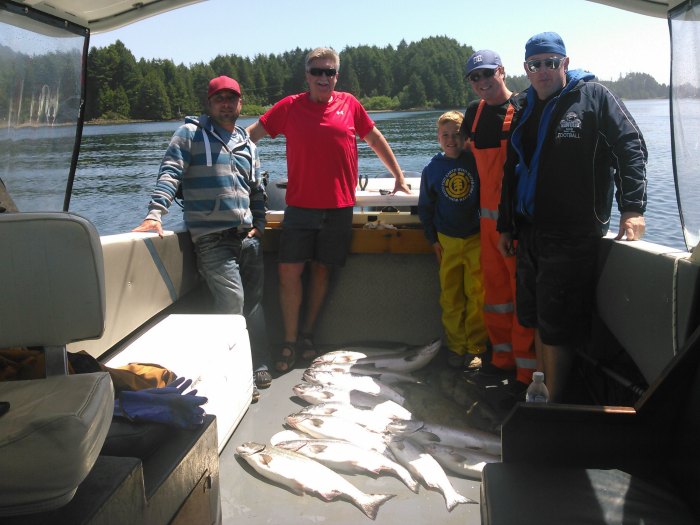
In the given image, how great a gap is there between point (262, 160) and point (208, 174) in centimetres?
2083

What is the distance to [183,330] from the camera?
11.6 feet

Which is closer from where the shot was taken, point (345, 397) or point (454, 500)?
point (454, 500)

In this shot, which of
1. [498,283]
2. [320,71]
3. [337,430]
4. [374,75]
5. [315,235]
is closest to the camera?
[337,430]

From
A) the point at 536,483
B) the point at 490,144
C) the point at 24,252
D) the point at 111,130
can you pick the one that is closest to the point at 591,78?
the point at 490,144

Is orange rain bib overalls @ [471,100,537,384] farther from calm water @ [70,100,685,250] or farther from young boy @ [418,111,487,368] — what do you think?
calm water @ [70,100,685,250]

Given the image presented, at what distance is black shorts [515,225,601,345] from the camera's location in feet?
10.8

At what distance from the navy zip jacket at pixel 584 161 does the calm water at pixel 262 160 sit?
48cm

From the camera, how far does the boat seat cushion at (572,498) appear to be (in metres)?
1.82

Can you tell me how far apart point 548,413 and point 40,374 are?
168 cm

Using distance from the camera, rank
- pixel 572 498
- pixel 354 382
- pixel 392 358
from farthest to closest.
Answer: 1. pixel 392 358
2. pixel 354 382
3. pixel 572 498

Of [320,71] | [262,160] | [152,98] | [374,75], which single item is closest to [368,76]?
[374,75]

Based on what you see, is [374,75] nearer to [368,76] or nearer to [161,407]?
[368,76]

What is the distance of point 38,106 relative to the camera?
3336mm

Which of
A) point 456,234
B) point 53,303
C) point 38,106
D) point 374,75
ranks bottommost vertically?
point 456,234
